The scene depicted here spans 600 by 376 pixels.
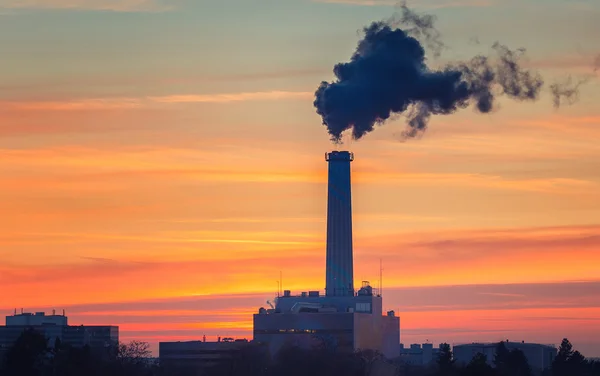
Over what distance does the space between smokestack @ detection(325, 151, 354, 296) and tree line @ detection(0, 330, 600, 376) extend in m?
10.1

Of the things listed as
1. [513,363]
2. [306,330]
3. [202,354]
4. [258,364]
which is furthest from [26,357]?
[306,330]

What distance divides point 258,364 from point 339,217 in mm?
19107

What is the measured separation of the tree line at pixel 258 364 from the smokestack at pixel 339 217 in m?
10.1

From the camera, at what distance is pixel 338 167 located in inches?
6708

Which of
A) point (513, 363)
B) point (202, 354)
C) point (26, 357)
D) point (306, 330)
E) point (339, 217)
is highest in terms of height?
point (339, 217)

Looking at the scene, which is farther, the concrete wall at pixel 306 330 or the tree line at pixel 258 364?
the concrete wall at pixel 306 330

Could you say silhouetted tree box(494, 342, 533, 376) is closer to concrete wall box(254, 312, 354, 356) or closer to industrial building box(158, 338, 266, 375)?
concrete wall box(254, 312, 354, 356)

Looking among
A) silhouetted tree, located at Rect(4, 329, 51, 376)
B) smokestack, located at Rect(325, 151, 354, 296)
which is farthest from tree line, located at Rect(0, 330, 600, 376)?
smokestack, located at Rect(325, 151, 354, 296)

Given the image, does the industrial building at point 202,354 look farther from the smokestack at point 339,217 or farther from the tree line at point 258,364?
the smokestack at point 339,217

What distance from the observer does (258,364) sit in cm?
17175

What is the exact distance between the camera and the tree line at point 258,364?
401 feet

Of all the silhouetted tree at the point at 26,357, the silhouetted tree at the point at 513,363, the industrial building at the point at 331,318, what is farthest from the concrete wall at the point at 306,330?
the silhouetted tree at the point at 26,357

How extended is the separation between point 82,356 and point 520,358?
70.5 meters

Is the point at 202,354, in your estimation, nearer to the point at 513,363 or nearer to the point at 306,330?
the point at 306,330
